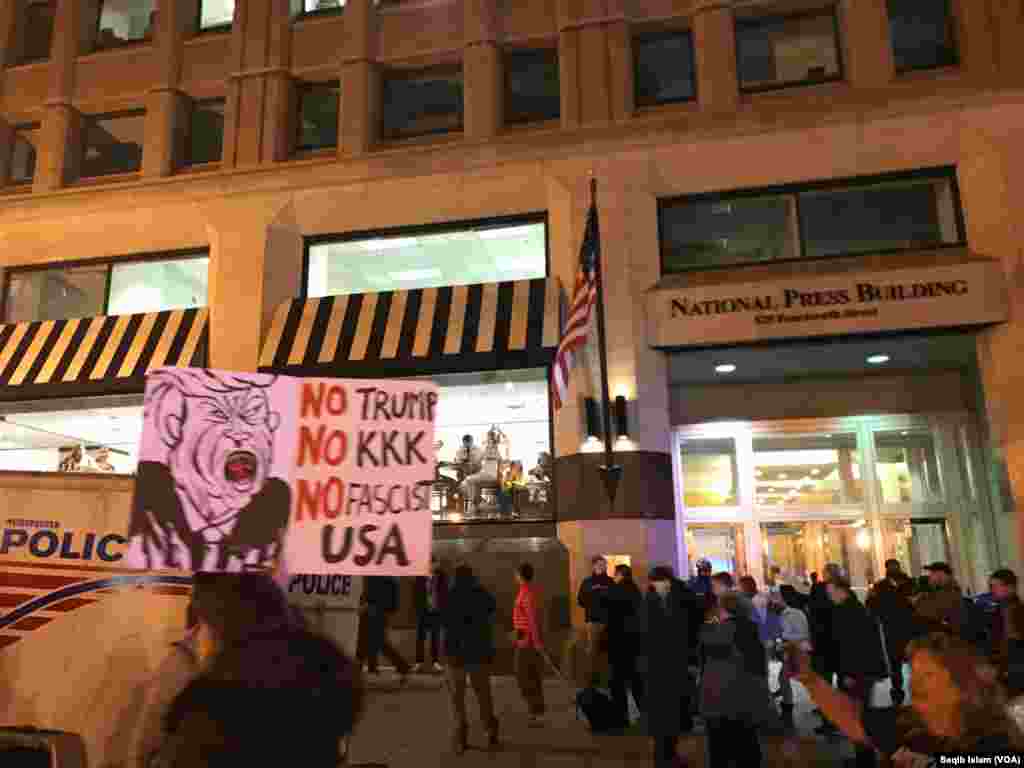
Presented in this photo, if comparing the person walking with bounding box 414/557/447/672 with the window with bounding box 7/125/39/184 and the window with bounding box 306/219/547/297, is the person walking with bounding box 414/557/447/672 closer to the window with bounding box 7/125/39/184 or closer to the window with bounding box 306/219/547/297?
the window with bounding box 306/219/547/297

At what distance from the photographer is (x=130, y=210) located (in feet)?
57.1

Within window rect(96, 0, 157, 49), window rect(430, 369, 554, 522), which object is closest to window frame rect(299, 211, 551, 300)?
window rect(430, 369, 554, 522)

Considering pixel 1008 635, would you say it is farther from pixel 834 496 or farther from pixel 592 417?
pixel 834 496

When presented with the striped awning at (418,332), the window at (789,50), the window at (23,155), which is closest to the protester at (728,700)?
the striped awning at (418,332)

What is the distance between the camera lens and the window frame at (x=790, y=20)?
1527cm

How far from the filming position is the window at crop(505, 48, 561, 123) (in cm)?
1631

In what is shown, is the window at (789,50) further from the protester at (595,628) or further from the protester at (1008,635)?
the protester at (1008,635)

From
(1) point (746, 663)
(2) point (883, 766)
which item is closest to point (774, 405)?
(1) point (746, 663)

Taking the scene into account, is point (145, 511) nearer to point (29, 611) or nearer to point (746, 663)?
point (29, 611)

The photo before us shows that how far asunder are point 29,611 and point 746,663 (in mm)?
5610

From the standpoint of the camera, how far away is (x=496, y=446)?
1527 cm

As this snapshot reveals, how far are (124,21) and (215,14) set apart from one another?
94.7 inches

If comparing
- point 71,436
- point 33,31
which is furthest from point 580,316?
point 33,31

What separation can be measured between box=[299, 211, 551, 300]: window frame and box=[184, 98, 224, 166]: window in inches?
129
